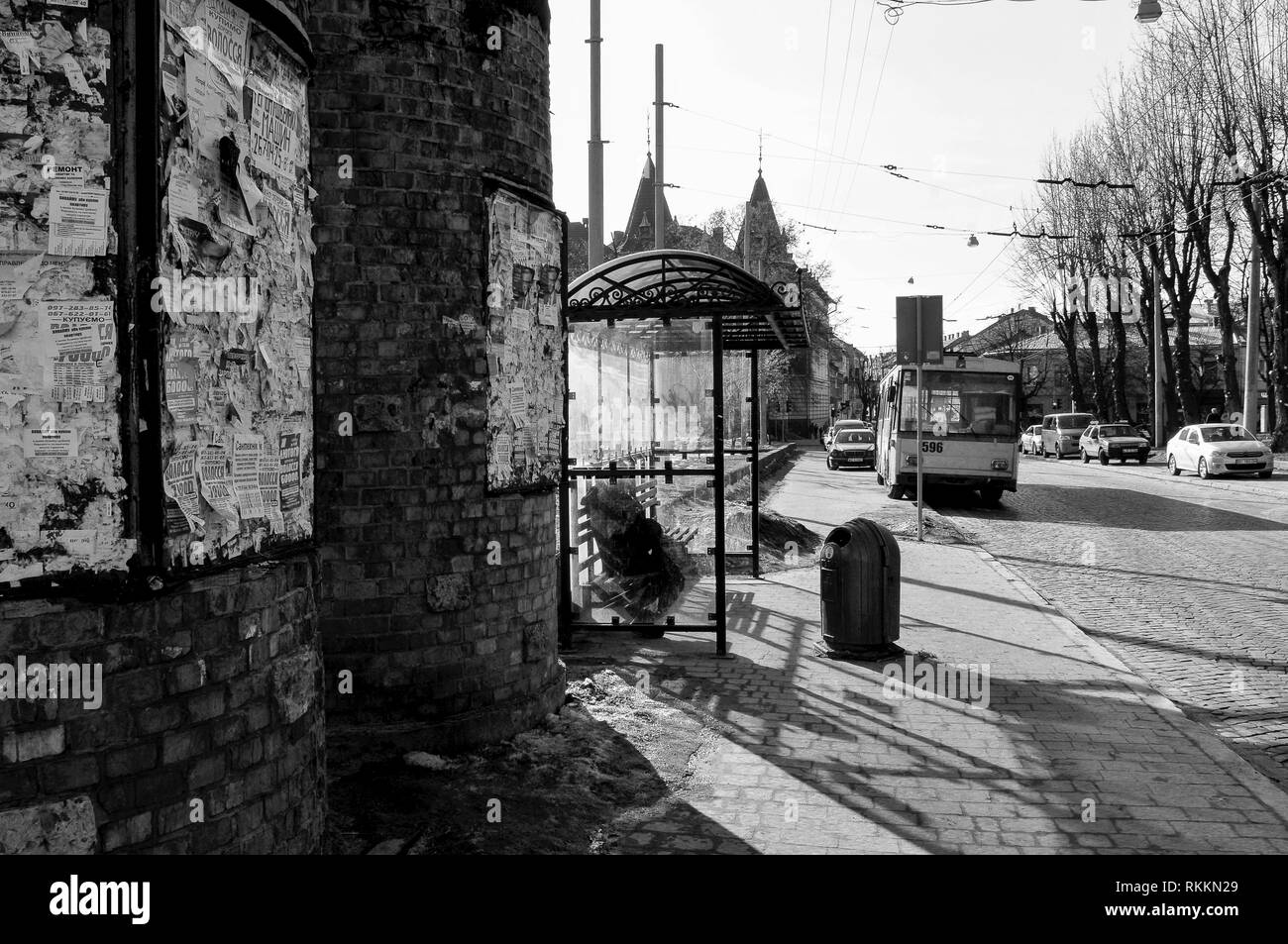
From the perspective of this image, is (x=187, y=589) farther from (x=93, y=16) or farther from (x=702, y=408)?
(x=702, y=408)

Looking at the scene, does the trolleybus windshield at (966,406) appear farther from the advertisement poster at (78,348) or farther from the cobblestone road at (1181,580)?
the advertisement poster at (78,348)

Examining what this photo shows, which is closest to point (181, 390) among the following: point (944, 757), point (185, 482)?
point (185, 482)

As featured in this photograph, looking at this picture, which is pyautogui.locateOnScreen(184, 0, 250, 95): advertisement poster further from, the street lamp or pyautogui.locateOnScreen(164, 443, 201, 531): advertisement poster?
the street lamp

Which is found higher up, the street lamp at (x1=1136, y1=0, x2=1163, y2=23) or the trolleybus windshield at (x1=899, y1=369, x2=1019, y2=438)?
the street lamp at (x1=1136, y1=0, x2=1163, y2=23)

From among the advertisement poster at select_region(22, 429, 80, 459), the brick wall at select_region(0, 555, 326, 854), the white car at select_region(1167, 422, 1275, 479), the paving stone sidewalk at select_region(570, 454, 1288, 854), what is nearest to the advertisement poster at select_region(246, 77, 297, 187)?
the advertisement poster at select_region(22, 429, 80, 459)

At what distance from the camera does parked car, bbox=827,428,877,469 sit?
3928 cm

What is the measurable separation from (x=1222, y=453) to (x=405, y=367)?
28.1 meters

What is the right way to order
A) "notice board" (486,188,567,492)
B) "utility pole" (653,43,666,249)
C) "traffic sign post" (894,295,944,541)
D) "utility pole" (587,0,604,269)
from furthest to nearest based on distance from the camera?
"utility pole" (653,43,666,249), "utility pole" (587,0,604,269), "traffic sign post" (894,295,944,541), "notice board" (486,188,567,492)

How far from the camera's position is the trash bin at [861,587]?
26.5 feet

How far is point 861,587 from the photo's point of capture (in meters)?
8.10

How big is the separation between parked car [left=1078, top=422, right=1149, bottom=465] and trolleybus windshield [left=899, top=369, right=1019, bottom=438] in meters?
19.1

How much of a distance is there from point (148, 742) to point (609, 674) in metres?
4.76

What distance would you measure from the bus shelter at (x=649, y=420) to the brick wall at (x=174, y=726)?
3708 mm

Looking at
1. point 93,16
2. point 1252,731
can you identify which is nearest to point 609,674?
point 1252,731
